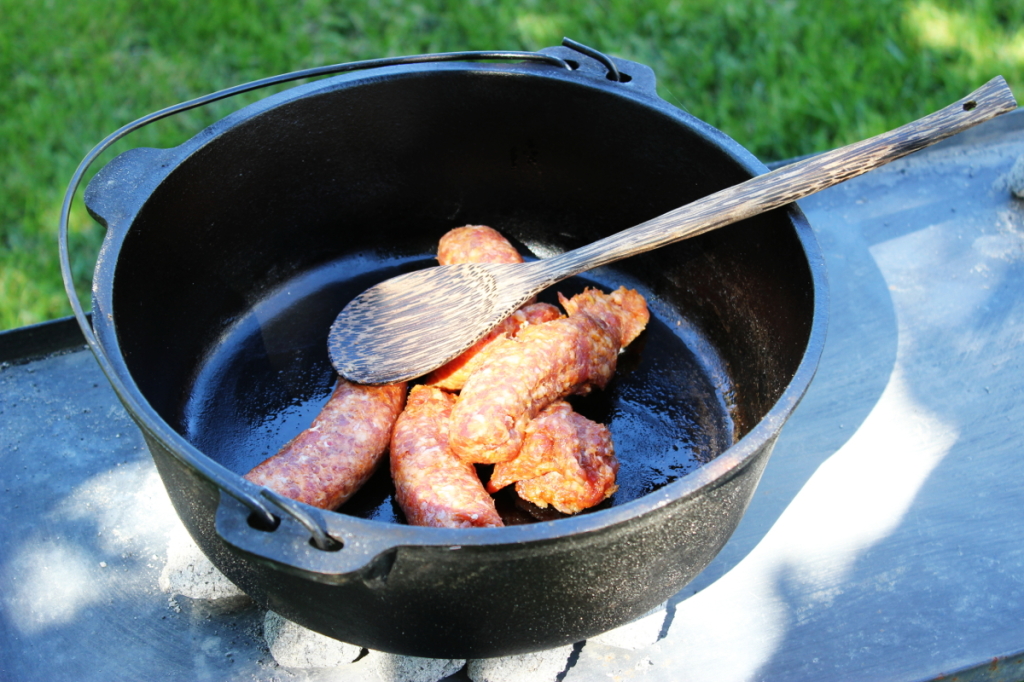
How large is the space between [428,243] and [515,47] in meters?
2.15

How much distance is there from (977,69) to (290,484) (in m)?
4.65

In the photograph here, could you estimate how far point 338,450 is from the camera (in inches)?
86.6

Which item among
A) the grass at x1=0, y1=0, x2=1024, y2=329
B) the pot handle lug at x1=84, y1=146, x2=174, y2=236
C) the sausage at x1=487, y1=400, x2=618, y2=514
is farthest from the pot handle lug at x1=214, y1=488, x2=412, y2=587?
the grass at x1=0, y1=0, x2=1024, y2=329

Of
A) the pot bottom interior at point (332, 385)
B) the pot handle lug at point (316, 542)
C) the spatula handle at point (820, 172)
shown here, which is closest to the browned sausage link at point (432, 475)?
the pot bottom interior at point (332, 385)

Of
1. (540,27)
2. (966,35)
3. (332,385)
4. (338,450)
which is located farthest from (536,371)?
(966,35)

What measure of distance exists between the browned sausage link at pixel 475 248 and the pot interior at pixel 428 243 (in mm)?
326

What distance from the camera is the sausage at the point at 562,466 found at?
2.18 meters

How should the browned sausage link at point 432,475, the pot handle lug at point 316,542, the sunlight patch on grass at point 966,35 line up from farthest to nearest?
the sunlight patch on grass at point 966,35 < the browned sausage link at point 432,475 < the pot handle lug at point 316,542

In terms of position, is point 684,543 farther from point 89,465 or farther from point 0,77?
point 0,77

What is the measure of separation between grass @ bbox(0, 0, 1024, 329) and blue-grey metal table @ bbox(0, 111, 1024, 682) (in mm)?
1732

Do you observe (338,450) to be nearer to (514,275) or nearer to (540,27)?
(514,275)

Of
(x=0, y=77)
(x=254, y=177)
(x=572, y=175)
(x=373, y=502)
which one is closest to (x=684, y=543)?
(x=373, y=502)

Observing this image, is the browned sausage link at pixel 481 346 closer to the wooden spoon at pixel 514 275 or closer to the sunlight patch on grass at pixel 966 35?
the wooden spoon at pixel 514 275

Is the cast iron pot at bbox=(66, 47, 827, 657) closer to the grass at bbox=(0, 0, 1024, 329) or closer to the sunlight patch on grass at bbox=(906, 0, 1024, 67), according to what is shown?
the grass at bbox=(0, 0, 1024, 329)
